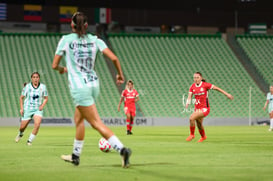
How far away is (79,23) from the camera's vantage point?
9586 mm

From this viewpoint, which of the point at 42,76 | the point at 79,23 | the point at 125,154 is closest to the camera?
the point at 125,154

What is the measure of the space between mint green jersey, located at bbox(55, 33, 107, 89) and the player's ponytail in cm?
10

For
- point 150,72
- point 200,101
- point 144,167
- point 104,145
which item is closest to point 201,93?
point 200,101

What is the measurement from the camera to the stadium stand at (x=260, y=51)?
154 feet

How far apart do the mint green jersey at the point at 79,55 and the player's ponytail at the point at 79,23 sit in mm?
98

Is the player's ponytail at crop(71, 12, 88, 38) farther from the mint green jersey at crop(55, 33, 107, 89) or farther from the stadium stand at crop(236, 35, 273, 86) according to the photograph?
the stadium stand at crop(236, 35, 273, 86)

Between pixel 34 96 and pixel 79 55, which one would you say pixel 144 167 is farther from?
pixel 34 96

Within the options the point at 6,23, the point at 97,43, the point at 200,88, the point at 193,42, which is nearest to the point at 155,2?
the point at 193,42

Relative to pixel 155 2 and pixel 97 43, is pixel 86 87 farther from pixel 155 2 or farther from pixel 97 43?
pixel 155 2

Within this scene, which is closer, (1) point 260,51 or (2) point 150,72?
(2) point 150,72

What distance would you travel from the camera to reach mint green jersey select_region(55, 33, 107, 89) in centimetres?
959

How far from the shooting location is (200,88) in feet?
62.7

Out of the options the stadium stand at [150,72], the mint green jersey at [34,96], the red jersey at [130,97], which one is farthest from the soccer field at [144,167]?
the stadium stand at [150,72]

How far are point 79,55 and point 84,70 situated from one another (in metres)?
0.27
